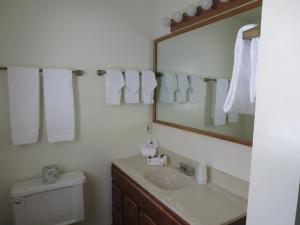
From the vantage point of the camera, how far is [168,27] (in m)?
2.02

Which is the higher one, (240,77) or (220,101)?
(240,77)

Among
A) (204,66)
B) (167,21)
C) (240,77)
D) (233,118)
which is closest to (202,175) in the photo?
(233,118)

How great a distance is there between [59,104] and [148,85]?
2.88ft

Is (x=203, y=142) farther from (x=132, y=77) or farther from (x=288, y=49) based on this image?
(x=288, y=49)

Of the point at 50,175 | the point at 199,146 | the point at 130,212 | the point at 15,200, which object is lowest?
the point at 130,212

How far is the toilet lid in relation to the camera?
62.1 inches

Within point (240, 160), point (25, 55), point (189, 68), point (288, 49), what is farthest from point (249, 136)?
point (25, 55)

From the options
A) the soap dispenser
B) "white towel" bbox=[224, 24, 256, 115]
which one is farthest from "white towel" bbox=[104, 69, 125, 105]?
"white towel" bbox=[224, 24, 256, 115]

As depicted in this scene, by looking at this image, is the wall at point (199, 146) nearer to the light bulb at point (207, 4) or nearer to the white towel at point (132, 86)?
the light bulb at point (207, 4)

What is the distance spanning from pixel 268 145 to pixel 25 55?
1.86 metres

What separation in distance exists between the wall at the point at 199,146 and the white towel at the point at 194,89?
0.31 meters

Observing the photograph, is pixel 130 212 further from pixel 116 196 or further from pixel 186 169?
pixel 186 169

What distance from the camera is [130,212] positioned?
5.81 ft

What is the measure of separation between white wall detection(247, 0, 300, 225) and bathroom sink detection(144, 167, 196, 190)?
125 centimetres
